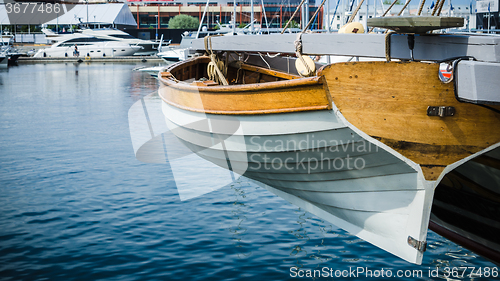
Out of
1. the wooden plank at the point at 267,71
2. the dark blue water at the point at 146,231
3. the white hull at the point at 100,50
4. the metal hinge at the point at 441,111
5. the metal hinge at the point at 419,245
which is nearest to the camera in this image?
the metal hinge at the point at 441,111

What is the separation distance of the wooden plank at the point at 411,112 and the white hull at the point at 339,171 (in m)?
0.14

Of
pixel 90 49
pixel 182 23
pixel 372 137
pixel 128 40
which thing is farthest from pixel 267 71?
pixel 182 23

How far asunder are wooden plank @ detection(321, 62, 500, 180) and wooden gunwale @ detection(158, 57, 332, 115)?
18 centimetres

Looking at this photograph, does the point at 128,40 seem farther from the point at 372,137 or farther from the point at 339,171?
the point at 372,137

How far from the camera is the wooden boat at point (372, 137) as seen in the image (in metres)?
3.91

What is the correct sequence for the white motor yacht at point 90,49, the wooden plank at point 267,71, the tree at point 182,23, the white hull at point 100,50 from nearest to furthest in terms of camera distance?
the wooden plank at point 267,71
the white motor yacht at point 90,49
the white hull at point 100,50
the tree at point 182,23

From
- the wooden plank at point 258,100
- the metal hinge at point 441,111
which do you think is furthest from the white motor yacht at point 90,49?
the metal hinge at point 441,111

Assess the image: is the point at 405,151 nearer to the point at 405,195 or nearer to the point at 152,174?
the point at 405,195

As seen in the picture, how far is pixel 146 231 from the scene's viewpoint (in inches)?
239

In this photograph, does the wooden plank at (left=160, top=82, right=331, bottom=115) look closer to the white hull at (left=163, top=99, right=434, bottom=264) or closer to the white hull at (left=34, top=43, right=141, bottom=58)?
the white hull at (left=163, top=99, right=434, bottom=264)

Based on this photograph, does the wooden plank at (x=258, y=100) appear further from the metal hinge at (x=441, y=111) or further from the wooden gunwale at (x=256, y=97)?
the metal hinge at (x=441, y=111)

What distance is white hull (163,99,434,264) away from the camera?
431cm

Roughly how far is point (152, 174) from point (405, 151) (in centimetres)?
563

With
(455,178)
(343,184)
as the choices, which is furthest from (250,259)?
(455,178)
